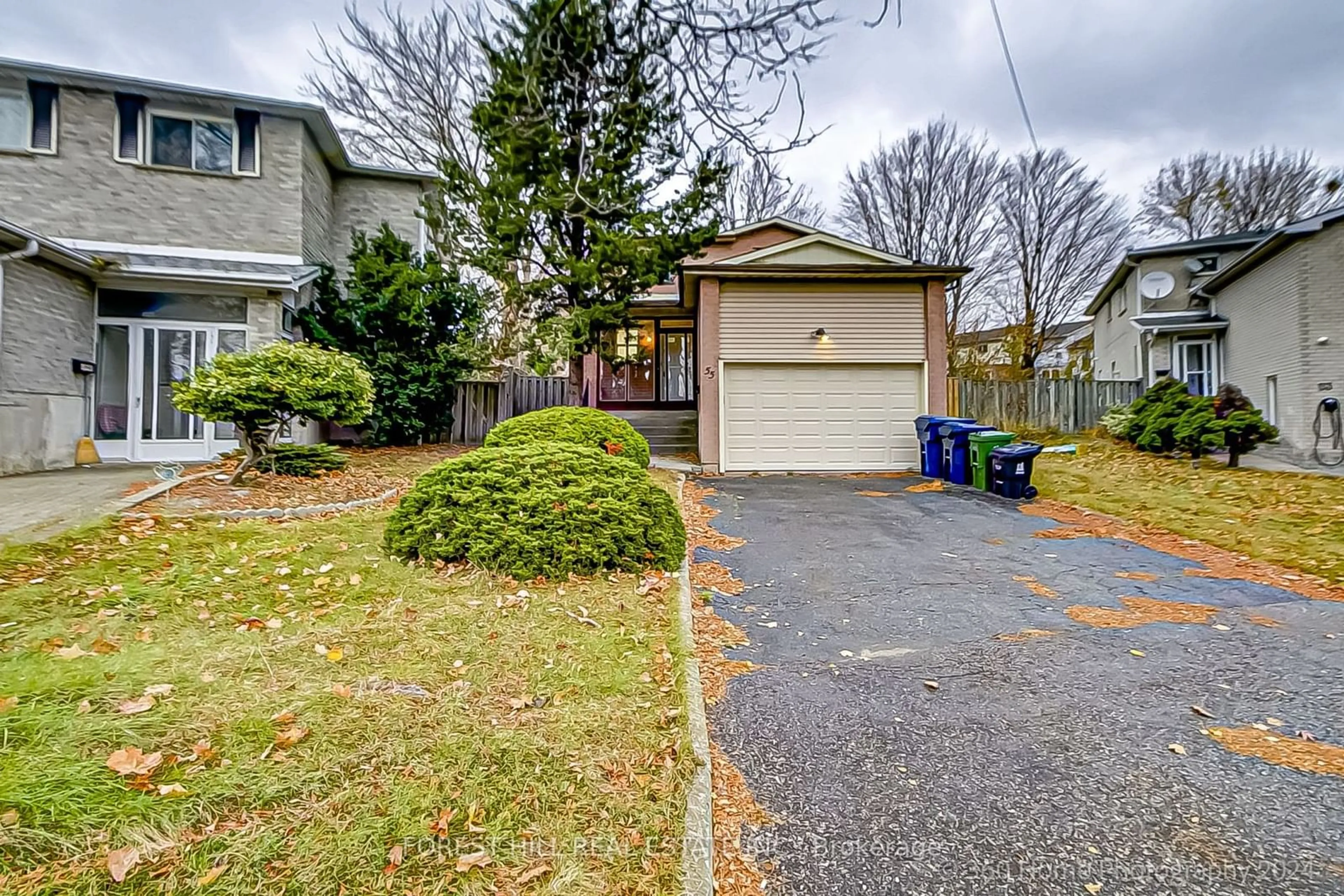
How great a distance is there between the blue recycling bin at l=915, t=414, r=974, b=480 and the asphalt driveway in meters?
6.29

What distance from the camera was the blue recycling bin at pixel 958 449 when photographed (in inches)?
427

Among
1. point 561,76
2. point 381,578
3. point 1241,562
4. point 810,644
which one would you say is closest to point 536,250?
point 561,76

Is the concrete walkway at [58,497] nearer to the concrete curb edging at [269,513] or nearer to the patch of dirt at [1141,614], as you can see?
the concrete curb edging at [269,513]

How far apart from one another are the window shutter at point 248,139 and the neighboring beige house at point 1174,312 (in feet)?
70.4

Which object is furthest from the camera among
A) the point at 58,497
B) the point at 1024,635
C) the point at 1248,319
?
the point at 1248,319

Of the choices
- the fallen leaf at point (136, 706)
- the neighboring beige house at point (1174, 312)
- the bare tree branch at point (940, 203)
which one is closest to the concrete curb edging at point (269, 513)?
the fallen leaf at point (136, 706)

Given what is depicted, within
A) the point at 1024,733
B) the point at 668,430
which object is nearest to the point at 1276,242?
the point at 668,430

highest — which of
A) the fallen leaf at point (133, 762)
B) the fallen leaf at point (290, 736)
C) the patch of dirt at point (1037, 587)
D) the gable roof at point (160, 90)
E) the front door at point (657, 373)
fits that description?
the gable roof at point (160, 90)

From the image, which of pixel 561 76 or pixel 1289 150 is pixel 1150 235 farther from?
pixel 561 76

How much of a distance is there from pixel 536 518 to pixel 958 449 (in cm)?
862

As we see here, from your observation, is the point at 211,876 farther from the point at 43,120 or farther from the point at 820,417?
the point at 43,120

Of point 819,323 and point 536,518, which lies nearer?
point 536,518

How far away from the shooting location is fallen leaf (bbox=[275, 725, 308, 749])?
244 cm

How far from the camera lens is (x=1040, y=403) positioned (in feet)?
56.3
